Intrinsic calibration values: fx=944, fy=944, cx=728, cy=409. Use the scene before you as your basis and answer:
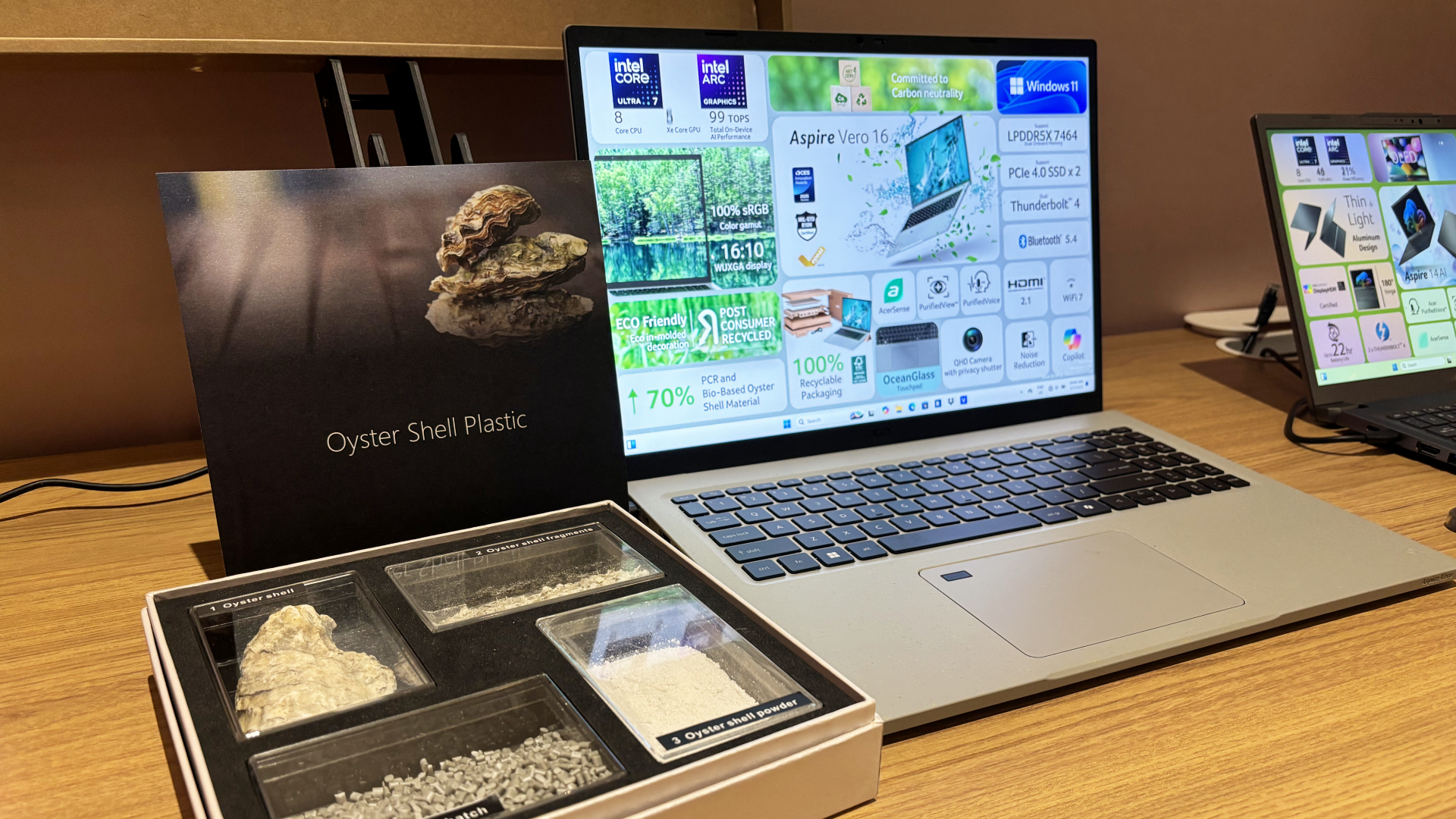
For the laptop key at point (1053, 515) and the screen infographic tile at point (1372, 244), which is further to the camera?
the screen infographic tile at point (1372, 244)

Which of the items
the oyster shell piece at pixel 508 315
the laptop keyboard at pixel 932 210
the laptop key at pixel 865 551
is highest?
the laptop keyboard at pixel 932 210

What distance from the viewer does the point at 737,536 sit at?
685 millimetres

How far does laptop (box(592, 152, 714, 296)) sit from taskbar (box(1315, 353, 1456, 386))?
639 mm

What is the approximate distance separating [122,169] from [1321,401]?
1206 mm

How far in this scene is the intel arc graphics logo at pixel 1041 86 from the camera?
0.91 m

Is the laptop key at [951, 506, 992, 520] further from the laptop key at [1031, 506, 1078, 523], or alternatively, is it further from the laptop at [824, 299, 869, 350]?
the laptop at [824, 299, 869, 350]

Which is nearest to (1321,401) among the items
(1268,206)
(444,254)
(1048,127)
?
(1268,206)

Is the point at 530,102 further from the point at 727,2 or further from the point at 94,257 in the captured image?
the point at 94,257

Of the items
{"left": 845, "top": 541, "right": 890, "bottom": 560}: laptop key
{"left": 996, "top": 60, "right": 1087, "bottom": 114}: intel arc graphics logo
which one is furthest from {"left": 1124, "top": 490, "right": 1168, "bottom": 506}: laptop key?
{"left": 996, "top": 60, "right": 1087, "bottom": 114}: intel arc graphics logo

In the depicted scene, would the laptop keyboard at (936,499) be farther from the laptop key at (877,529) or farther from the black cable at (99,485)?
the black cable at (99,485)

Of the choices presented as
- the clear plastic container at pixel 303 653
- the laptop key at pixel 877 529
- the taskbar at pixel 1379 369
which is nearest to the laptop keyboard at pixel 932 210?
the laptop key at pixel 877 529

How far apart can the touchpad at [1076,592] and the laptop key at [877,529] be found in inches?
2.3

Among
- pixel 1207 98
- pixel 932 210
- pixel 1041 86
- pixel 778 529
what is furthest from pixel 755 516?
pixel 1207 98

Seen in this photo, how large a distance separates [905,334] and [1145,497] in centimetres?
25
